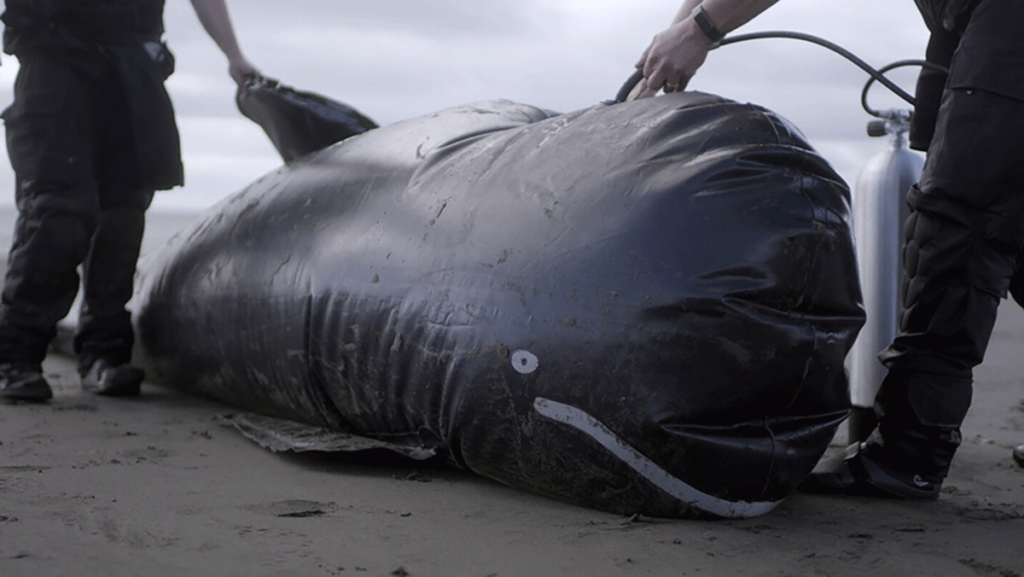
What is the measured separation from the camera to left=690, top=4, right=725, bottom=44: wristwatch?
6.80 ft

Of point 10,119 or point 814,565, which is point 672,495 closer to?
point 814,565

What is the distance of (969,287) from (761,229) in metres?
0.54

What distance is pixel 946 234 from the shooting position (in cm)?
203

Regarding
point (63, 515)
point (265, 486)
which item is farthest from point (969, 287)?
point (63, 515)

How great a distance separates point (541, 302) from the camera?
5.91ft

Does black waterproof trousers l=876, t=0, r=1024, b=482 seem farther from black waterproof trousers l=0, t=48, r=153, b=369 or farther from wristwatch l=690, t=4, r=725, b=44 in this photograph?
black waterproof trousers l=0, t=48, r=153, b=369

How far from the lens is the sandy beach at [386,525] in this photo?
1.56 m

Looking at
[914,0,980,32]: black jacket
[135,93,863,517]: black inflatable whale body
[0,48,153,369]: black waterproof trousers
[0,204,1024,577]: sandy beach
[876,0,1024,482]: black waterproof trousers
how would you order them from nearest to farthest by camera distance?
1. [0,204,1024,577]: sandy beach
2. [135,93,863,517]: black inflatable whale body
3. [876,0,1024,482]: black waterproof trousers
4. [914,0,980,32]: black jacket
5. [0,48,153,369]: black waterproof trousers

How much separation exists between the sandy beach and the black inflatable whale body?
9 cm

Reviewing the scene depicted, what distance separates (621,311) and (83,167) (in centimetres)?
193

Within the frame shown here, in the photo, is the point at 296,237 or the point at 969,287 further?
the point at 296,237

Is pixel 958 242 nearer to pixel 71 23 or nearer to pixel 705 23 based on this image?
pixel 705 23

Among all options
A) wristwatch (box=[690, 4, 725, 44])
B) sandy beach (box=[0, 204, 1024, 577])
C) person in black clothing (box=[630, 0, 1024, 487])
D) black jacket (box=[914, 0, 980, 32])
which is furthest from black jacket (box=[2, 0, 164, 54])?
black jacket (box=[914, 0, 980, 32])

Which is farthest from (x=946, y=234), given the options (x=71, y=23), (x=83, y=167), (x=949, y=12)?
(x=71, y=23)
